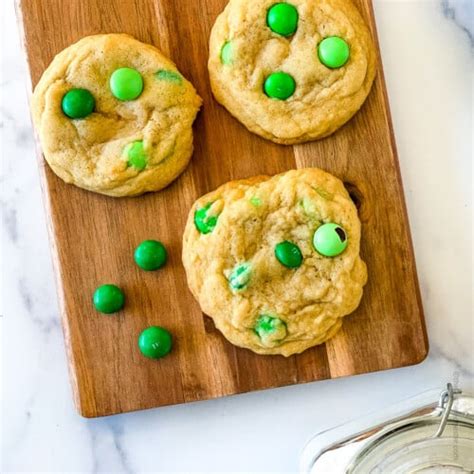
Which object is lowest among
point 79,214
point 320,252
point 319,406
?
point 319,406

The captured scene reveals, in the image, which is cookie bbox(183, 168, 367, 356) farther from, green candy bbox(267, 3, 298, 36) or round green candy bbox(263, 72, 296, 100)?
green candy bbox(267, 3, 298, 36)

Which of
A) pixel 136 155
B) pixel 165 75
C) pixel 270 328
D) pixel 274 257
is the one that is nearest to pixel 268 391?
pixel 270 328

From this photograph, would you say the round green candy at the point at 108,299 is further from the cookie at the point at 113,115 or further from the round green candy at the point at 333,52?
the round green candy at the point at 333,52

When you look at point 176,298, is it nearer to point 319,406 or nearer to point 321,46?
point 319,406

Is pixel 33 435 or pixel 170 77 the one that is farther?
pixel 33 435

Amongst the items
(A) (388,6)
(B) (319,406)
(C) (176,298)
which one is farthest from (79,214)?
(A) (388,6)
